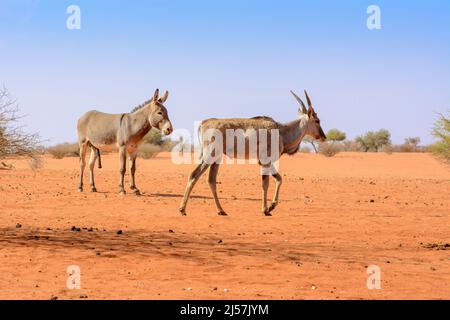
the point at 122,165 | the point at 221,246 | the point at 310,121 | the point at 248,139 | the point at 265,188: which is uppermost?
the point at 310,121

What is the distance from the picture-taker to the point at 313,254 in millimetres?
9453

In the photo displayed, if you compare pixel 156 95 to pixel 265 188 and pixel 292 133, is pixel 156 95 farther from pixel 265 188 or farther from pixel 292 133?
pixel 265 188

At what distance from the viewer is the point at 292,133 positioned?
583 inches

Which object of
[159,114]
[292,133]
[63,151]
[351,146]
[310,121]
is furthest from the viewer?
[351,146]

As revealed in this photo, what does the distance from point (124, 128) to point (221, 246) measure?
9.18 meters

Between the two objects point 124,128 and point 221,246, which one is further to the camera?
point 124,128

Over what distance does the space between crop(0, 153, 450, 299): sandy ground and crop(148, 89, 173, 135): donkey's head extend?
2.00 meters

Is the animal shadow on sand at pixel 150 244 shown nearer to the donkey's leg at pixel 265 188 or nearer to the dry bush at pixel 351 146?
the donkey's leg at pixel 265 188

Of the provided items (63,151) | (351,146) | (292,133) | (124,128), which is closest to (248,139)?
(292,133)

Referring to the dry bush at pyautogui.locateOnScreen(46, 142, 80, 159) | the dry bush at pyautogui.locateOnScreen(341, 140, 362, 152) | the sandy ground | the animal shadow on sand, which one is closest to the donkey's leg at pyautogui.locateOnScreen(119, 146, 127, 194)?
the sandy ground

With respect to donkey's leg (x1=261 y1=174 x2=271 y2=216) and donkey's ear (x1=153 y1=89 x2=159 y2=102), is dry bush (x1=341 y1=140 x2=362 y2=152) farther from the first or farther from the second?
donkey's leg (x1=261 y1=174 x2=271 y2=216)
